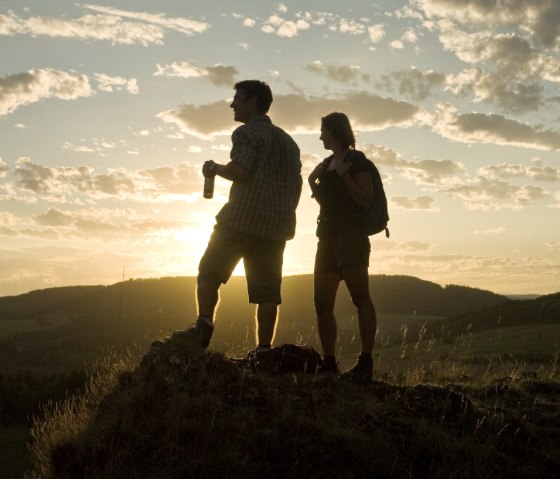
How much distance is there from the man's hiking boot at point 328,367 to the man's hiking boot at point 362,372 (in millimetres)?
276

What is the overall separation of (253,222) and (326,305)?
3.76 ft

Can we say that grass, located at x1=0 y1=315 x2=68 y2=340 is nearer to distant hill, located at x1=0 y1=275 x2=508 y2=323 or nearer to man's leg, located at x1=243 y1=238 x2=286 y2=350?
distant hill, located at x1=0 y1=275 x2=508 y2=323

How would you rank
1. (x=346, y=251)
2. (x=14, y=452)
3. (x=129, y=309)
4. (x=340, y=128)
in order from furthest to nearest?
(x=129, y=309) → (x=14, y=452) → (x=340, y=128) → (x=346, y=251)

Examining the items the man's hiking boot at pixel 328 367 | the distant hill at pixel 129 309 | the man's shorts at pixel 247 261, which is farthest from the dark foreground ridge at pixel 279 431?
the distant hill at pixel 129 309

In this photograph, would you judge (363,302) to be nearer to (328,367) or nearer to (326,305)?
(326,305)

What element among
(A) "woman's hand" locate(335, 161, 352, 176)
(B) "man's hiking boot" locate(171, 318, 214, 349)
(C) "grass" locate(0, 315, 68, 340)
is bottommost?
(C) "grass" locate(0, 315, 68, 340)

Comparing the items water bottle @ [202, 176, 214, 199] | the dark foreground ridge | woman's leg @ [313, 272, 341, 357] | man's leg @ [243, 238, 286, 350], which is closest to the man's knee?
man's leg @ [243, 238, 286, 350]

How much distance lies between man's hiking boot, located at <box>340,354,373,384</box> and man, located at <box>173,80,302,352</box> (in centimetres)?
81

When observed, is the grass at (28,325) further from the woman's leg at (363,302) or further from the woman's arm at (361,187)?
the woman's arm at (361,187)

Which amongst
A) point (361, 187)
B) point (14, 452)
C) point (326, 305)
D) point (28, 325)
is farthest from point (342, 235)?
point (28, 325)

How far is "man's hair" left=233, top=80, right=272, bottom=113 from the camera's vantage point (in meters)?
5.98

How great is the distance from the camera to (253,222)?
18.9ft

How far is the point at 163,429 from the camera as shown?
14.4ft

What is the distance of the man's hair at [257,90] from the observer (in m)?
5.98
